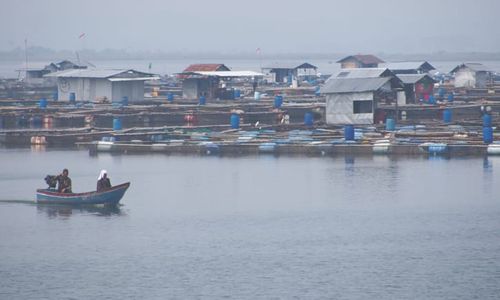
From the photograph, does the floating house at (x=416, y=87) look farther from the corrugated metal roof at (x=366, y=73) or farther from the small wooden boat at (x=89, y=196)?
the small wooden boat at (x=89, y=196)

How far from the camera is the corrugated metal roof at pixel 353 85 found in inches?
2378

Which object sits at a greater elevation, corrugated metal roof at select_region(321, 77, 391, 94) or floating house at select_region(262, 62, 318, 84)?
floating house at select_region(262, 62, 318, 84)

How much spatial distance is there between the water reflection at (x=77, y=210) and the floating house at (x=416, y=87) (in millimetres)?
37845

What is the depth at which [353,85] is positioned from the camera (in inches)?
2409

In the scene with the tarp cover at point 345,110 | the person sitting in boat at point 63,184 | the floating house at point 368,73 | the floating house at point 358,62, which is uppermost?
the floating house at point 358,62

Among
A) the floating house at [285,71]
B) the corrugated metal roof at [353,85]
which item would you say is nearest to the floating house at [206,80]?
the corrugated metal roof at [353,85]

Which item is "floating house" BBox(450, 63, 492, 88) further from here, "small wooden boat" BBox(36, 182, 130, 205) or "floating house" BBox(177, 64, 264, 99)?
"small wooden boat" BBox(36, 182, 130, 205)

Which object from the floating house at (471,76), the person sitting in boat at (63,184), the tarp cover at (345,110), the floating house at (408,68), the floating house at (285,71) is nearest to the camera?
the person sitting in boat at (63,184)

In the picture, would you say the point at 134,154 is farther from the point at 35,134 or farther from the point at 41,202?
the point at 41,202

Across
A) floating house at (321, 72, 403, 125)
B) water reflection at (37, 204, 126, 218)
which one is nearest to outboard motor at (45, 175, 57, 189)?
water reflection at (37, 204, 126, 218)

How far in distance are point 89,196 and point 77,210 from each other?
2.67 ft

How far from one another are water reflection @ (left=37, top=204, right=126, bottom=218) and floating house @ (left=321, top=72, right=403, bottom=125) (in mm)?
23878

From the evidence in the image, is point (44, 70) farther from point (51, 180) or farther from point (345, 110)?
point (51, 180)

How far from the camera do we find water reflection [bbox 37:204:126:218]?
39.2 meters
